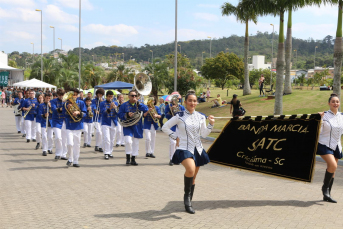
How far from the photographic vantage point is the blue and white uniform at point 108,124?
489 inches

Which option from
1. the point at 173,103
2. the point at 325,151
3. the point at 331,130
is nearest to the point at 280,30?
the point at 173,103

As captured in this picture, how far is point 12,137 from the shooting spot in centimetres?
1781

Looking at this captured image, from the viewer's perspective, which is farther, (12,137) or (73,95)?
(12,137)

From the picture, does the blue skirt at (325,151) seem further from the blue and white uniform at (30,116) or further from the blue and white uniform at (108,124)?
the blue and white uniform at (30,116)

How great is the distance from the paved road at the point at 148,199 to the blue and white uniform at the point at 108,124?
54.4 inches

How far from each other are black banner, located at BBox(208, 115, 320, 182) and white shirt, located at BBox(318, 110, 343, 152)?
0.97ft

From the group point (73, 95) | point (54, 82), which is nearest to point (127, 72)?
point (54, 82)

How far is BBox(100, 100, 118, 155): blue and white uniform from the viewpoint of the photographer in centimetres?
1242

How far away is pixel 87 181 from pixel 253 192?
3.52 m

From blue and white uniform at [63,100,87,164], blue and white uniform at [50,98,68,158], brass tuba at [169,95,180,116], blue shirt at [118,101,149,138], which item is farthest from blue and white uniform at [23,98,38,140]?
brass tuba at [169,95,180,116]

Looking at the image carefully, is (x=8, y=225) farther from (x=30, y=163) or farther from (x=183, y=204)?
(x=30, y=163)

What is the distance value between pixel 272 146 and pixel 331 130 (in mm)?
1038

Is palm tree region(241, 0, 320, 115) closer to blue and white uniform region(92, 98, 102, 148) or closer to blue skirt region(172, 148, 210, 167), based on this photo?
blue and white uniform region(92, 98, 102, 148)

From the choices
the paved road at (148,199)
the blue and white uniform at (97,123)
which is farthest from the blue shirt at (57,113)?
the blue and white uniform at (97,123)
